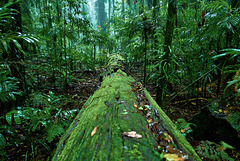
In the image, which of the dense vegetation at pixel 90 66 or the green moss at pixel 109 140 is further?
the dense vegetation at pixel 90 66

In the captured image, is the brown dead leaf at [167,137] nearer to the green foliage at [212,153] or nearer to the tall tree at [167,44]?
the green foliage at [212,153]

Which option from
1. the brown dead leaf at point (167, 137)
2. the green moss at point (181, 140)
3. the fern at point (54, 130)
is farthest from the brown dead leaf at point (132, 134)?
the fern at point (54, 130)

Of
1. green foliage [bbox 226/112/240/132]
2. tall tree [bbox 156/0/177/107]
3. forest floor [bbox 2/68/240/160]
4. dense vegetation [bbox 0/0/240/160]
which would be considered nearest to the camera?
dense vegetation [bbox 0/0/240/160]

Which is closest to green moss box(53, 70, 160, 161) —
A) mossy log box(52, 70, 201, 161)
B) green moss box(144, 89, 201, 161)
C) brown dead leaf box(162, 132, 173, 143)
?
mossy log box(52, 70, 201, 161)

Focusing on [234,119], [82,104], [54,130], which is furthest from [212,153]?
[82,104]

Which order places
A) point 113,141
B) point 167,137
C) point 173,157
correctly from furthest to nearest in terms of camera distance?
point 167,137
point 113,141
point 173,157

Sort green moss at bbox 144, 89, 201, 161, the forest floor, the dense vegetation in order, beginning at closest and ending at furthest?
1. green moss at bbox 144, 89, 201, 161
2. the dense vegetation
3. the forest floor

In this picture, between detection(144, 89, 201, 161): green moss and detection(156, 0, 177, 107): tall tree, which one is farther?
detection(156, 0, 177, 107): tall tree

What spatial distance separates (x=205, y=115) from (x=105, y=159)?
2.97m

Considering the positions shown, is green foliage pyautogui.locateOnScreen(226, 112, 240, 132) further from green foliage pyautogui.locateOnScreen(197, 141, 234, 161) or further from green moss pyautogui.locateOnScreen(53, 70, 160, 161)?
green moss pyautogui.locateOnScreen(53, 70, 160, 161)

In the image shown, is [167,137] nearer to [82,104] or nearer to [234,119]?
[234,119]

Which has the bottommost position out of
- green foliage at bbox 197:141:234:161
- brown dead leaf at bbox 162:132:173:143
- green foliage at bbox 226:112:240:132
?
green foliage at bbox 197:141:234:161

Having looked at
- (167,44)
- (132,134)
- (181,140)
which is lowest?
(181,140)

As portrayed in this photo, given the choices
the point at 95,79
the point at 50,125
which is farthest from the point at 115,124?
the point at 95,79
